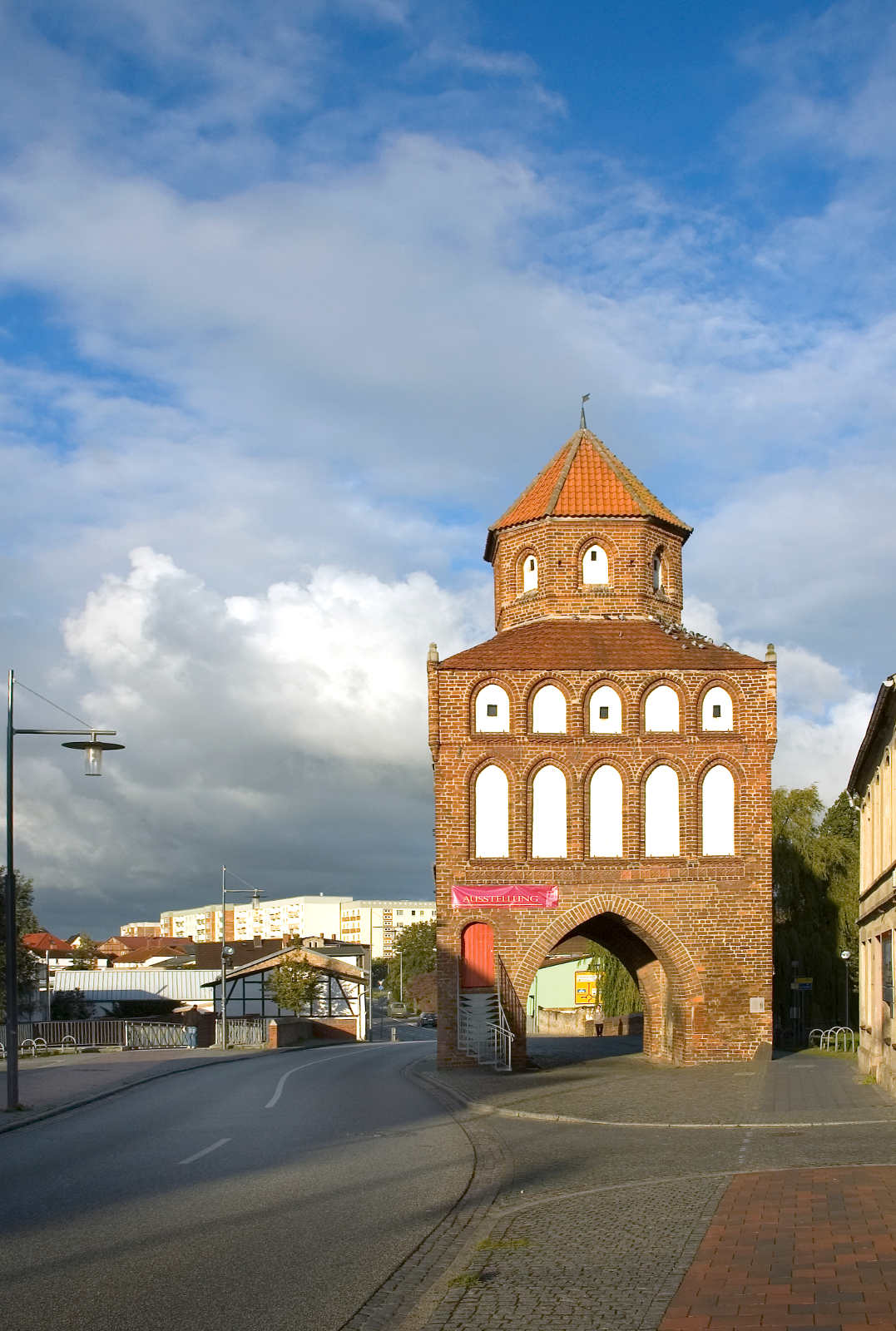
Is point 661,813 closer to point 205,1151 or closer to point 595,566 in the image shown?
point 595,566

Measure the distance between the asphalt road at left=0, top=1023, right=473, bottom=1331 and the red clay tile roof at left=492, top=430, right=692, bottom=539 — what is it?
16.7 m

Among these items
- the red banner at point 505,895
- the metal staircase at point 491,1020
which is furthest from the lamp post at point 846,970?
the metal staircase at point 491,1020

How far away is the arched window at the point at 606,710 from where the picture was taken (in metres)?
31.7

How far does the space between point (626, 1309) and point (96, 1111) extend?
16.9 metres

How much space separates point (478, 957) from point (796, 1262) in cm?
2181

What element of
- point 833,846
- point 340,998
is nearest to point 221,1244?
point 833,846

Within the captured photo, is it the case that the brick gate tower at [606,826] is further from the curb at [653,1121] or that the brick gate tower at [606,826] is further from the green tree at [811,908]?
the green tree at [811,908]

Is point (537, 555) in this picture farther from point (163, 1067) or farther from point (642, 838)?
point (163, 1067)

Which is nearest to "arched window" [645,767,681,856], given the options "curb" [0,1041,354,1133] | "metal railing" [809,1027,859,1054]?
"metal railing" [809,1027,859,1054]

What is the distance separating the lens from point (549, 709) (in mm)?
31719

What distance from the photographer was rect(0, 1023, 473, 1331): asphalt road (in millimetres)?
8789

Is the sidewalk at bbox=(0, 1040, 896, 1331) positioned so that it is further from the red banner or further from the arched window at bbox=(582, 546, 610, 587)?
the arched window at bbox=(582, 546, 610, 587)

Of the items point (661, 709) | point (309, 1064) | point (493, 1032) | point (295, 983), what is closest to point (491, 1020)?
point (493, 1032)

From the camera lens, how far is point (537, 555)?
35594 mm
